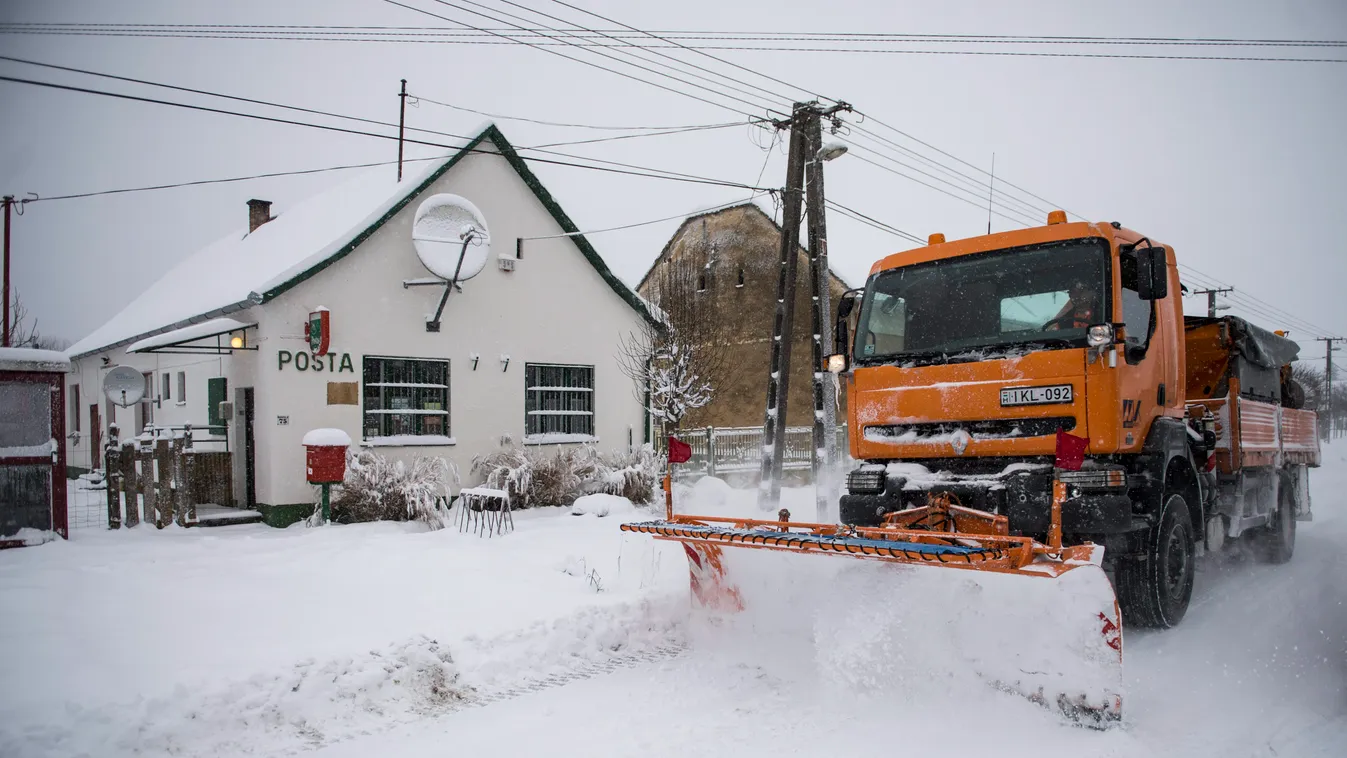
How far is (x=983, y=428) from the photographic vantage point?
234 inches

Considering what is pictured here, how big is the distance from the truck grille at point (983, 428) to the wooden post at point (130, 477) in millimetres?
9747

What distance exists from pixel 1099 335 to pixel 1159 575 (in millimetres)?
Result: 1868

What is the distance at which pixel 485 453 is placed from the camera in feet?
47.2

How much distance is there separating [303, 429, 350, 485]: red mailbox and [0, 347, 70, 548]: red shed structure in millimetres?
2597

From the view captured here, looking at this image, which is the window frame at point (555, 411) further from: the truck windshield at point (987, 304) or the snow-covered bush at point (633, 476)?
the truck windshield at point (987, 304)

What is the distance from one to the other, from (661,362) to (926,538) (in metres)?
16.1

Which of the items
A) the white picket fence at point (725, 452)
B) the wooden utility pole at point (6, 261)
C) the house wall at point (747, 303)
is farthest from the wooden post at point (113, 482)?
the wooden utility pole at point (6, 261)

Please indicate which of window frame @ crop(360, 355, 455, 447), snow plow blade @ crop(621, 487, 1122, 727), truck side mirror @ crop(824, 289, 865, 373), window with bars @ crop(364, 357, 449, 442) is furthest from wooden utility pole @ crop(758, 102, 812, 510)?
snow plow blade @ crop(621, 487, 1122, 727)

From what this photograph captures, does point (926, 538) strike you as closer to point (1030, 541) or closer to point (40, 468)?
point (1030, 541)

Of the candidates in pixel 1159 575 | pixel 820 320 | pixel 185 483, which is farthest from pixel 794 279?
pixel 185 483

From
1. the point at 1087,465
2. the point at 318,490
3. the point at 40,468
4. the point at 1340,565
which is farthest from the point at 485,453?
the point at 1340,565

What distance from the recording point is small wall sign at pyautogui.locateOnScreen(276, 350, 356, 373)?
1227 cm

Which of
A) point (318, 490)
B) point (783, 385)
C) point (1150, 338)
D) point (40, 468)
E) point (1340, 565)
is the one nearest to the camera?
point (1150, 338)

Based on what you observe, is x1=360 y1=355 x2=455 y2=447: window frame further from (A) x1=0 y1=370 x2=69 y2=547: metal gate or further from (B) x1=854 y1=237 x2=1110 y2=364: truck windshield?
(B) x1=854 y1=237 x2=1110 y2=364: truck windshield
